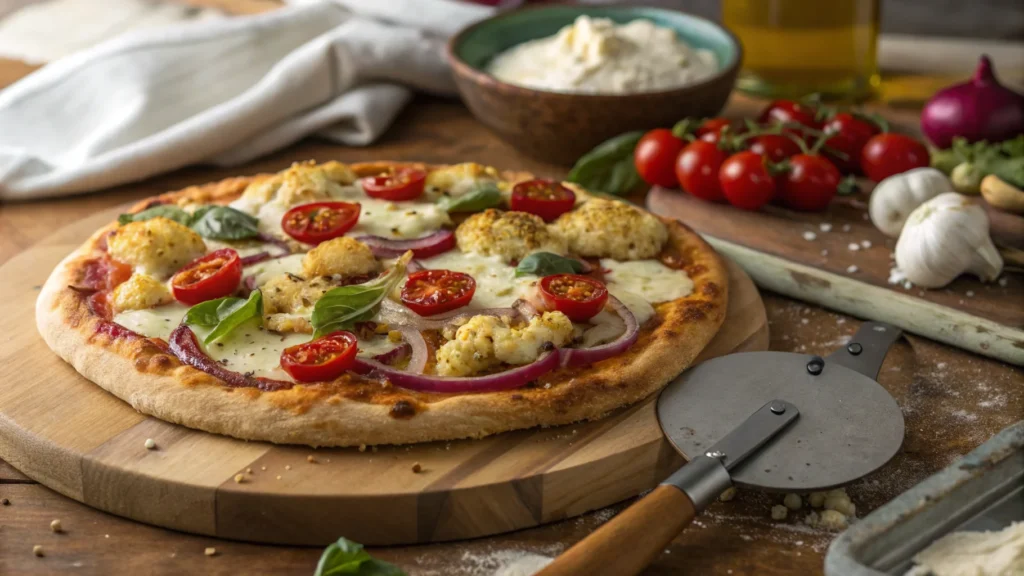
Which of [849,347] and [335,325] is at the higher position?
[335,325]

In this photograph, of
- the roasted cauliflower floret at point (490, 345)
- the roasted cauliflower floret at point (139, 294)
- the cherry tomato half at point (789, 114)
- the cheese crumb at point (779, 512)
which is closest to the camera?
the cheese crumb at point (779, 512)

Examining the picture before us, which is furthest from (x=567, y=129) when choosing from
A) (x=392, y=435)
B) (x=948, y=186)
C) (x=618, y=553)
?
(x=618, y=553)

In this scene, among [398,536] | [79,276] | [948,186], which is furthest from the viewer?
[948,186]

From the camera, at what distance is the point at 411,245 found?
157 inches

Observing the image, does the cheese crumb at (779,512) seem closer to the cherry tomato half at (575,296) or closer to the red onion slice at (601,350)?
the red onion slice at (601,350)

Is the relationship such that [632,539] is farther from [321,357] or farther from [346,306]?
[346,306]

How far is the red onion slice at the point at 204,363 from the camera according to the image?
3188 mm

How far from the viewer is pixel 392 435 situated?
3.02 m

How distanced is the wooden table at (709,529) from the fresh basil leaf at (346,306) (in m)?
0.73

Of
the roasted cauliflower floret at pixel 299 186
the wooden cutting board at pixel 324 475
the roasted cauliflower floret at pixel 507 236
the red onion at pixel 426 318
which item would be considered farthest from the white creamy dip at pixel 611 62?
the wooden cutting board at pixel 324 475

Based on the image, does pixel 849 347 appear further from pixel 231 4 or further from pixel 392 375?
pixel 231 4

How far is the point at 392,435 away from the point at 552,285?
831 millimetres

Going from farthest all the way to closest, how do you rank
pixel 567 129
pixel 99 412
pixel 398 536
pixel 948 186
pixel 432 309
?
pixel 567 129 < pixel 948 186 < pixel 432 309 < pixel 99 412 < pixel 398 536

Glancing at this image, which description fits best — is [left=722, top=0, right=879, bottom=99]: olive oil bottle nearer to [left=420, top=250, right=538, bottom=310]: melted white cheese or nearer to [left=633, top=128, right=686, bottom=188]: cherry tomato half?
[left=633, top=128, right=686, bottom=188]: cherry tomato half
